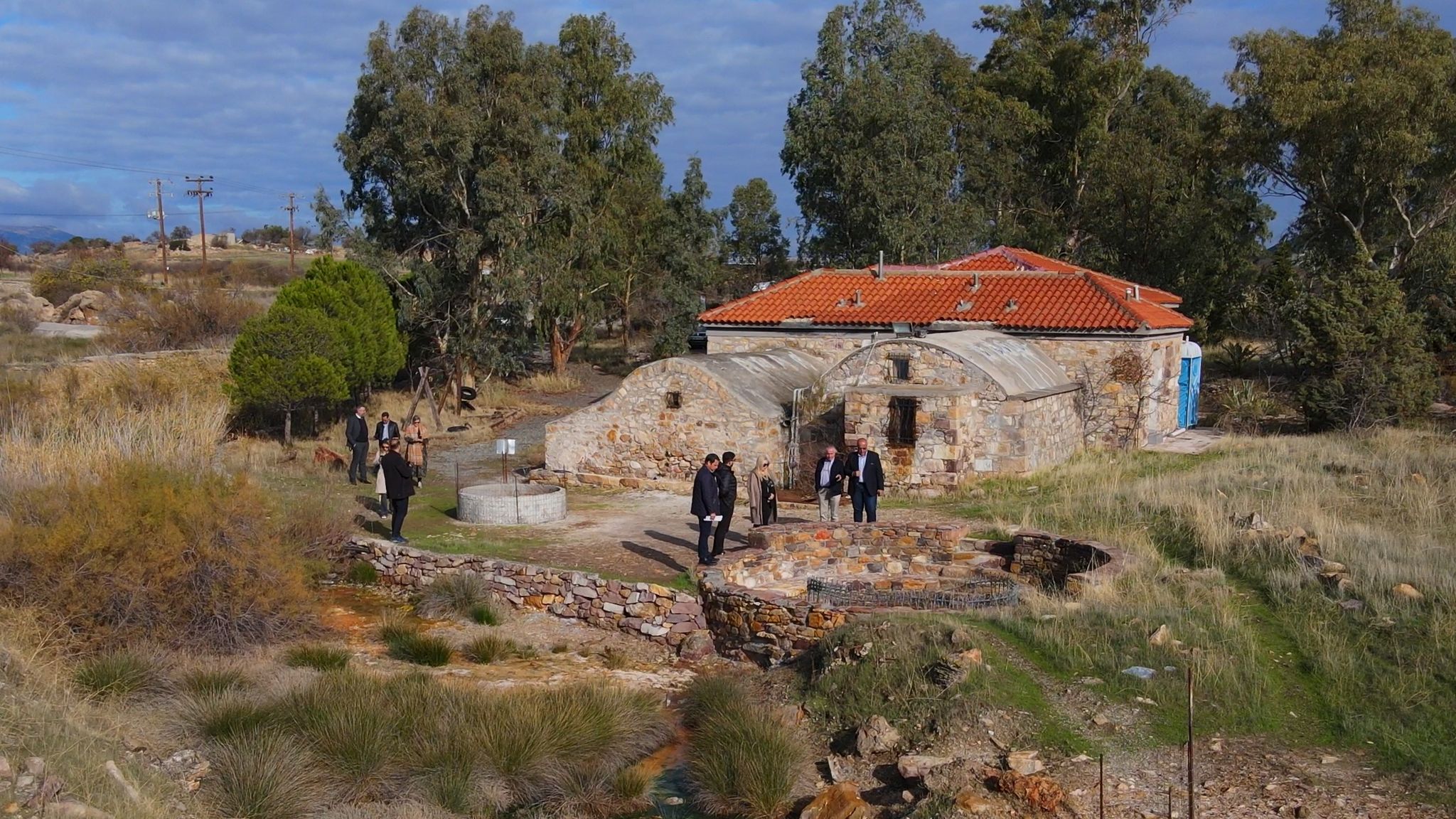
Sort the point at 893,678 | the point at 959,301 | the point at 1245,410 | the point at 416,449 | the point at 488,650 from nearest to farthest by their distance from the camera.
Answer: the point at 893,678
the point at 488,650
the point at 416,449
the point at 959,301
the point at 1245,410

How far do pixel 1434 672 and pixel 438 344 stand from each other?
29624 millimetres

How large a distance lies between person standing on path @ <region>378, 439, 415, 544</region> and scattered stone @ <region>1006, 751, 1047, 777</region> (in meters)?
9.92

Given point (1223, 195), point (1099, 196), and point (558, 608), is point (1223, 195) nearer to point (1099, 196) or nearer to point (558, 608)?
point (1099, 196)

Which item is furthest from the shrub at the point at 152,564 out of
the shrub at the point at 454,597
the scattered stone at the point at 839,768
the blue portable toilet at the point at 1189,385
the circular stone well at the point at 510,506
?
the blue portable toilet at the point at 1189,385

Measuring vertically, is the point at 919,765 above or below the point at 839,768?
above

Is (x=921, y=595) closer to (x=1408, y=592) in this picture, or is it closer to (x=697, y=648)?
(x=697, y=648)

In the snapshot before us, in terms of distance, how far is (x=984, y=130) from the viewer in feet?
135

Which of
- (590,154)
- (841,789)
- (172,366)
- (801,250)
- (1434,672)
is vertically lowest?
(841,789)

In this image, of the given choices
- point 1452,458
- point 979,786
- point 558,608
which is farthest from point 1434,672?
point 1452,458

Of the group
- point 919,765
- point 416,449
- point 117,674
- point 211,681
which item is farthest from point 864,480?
point 117,674

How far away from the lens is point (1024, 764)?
8891 millimetres

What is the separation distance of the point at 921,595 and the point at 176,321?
2601cm

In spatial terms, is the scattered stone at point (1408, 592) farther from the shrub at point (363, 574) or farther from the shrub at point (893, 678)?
the shrub at point (363, 574)

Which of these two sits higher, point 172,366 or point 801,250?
point 801,250
